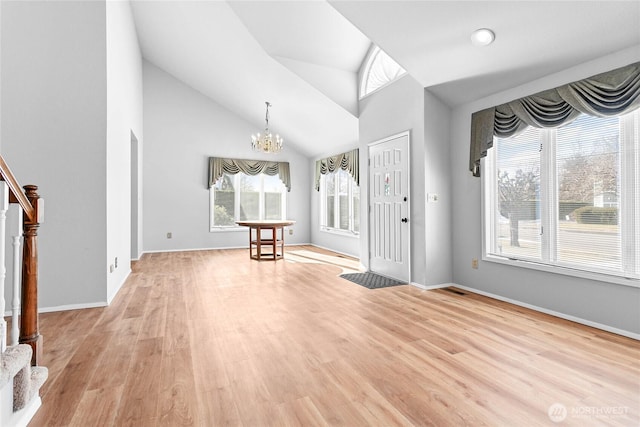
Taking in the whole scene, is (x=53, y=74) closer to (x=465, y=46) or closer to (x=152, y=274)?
(x=152, y=274)

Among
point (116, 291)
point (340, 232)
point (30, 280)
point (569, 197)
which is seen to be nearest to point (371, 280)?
point (569, 197)

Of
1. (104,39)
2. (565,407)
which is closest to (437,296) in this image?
(565,407)

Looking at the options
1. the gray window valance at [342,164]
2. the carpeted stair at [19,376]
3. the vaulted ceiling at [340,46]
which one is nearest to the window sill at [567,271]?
the vaulted ceiling at [340,46]

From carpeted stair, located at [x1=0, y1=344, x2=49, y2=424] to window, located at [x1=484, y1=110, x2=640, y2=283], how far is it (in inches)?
154

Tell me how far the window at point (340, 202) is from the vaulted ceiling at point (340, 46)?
2.34ft

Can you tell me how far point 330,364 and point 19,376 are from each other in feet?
5.29

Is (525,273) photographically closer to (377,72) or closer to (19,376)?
(377,72)

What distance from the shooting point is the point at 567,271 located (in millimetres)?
3002

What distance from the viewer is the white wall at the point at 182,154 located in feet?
23.8

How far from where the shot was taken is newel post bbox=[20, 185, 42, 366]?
1829 mm

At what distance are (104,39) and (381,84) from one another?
350cm

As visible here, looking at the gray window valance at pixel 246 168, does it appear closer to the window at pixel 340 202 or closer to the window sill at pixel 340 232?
the window at pixel 340 202

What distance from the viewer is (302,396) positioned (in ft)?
5.85

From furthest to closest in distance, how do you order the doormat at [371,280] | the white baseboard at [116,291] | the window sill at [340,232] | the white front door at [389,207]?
the window sill at [340,232] → the white front door at [389,207] → the doormat at [371,280] → the white baseboard at [116,291]
